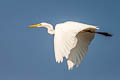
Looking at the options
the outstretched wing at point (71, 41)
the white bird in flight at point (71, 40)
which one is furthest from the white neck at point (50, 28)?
the outstretched wing at point (71, 41)

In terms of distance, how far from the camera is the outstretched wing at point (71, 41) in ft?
49.1

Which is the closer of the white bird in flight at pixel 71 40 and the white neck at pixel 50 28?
the white bird in flight at pixel 71 40

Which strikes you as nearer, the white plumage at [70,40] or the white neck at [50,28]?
the white plumage at [70,40]

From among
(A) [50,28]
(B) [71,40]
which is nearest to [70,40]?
(B) [71,40]

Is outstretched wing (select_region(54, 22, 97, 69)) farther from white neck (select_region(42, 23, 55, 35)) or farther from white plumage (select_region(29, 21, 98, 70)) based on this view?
white neck (select_region(42, 23, 55, 35))

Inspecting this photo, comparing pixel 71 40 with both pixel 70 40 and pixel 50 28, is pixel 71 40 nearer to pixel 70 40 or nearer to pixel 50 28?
pixel 70 40

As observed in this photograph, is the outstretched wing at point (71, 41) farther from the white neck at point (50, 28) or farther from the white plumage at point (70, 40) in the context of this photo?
the white neck at point (50, 28)

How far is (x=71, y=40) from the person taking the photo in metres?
15.0

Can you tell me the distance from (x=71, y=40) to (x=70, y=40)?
34 mm

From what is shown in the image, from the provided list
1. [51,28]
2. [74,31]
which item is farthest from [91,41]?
[74,31]

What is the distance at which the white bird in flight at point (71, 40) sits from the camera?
15.0 m

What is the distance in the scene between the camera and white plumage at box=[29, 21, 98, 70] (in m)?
15.0

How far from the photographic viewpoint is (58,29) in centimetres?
1570

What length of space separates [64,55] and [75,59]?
2.04 metres
